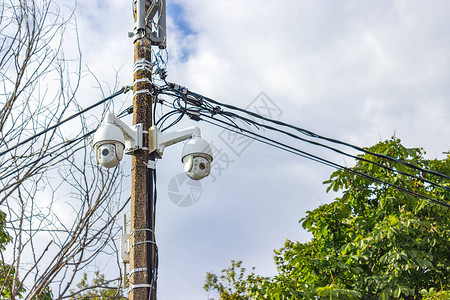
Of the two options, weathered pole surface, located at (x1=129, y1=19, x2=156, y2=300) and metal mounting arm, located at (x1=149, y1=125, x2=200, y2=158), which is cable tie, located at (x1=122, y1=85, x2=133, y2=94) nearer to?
weathered pole surface, located at (x1=129, y1=19, x2=156, y2=300)

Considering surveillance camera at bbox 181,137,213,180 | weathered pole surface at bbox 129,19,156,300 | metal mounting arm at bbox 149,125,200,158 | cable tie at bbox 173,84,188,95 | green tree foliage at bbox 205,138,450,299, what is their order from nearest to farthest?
1. weathered pole surface at bbox 129,19,156,300
2. surveillance camera at bbox 181,137,213,180
3. metal mounting arm at bbox 149,125,200,158
4. cable tie at bbox 173,84,188,95
5. green tree foliage at bbox 205,138,450,299

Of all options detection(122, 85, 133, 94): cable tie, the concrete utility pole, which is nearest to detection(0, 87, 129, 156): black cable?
detection(122, 85, 133, 94): cable tie

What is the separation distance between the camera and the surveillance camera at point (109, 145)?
5.61 metres

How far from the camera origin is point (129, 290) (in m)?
5.46

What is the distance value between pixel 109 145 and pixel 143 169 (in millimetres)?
519

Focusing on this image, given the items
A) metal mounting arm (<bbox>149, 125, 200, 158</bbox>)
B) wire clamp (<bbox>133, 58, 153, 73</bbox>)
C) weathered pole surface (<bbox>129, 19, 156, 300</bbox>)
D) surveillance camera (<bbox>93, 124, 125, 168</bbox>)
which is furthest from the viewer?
wire clamp (<bbox>133, 58, 153, 73</bbox>)

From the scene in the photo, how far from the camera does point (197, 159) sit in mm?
5961

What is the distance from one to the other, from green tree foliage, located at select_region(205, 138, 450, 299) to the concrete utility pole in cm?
417

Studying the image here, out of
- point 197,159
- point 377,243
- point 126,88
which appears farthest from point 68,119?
point 377,243

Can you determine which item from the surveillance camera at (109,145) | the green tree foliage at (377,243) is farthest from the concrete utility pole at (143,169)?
the green tree foliage at (377,243)

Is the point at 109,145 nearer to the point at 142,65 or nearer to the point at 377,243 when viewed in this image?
the point at 142,65

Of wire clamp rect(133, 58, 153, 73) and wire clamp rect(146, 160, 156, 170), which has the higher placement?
wire clamp rect(133, 58, 153, 73)

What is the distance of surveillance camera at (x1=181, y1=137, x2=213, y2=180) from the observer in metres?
5.95

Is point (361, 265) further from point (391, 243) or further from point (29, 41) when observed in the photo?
point (29, 41)
